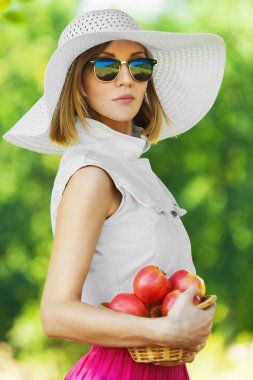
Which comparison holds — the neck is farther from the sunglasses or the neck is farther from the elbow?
the elbow

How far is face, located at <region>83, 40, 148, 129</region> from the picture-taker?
2.60m

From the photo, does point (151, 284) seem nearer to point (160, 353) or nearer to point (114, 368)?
point (160, 353)

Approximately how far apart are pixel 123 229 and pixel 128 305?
25cm

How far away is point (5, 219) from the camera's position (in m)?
14.3

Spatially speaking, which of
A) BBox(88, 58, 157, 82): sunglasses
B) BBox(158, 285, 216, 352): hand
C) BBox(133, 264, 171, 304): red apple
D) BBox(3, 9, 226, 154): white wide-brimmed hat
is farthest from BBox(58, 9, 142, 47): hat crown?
BBox(158, 285, 216, 352): hand

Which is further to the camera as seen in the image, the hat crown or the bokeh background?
the bokeh background

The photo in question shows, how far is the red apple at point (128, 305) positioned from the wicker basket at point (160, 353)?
5cm

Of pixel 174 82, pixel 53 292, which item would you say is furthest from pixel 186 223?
pixel 53 292

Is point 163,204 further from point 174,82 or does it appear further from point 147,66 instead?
point 174,82

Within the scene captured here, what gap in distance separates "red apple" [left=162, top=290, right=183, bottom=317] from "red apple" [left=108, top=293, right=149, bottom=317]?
6 cm

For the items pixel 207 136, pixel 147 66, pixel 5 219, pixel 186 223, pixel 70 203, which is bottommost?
pixel 5 219

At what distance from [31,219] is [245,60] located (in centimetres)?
408

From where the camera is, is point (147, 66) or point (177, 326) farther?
point (147, 66)

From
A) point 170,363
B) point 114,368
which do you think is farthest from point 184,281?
point 114,368
